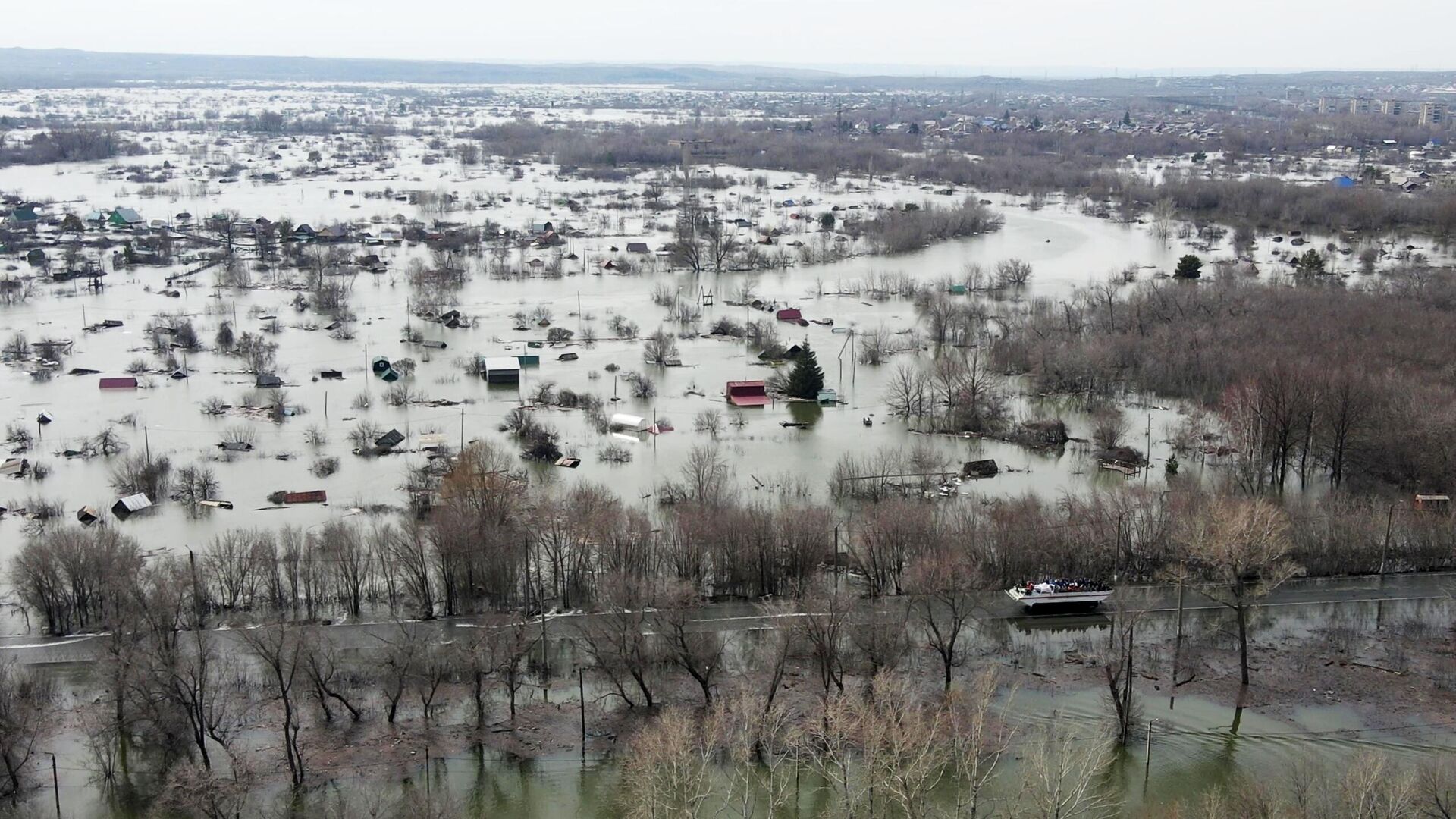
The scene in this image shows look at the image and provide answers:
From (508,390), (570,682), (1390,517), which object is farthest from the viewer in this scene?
(508,390)

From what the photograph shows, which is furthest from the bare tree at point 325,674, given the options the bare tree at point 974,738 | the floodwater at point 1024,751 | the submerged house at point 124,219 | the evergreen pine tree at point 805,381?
the submerged house at point 124,219

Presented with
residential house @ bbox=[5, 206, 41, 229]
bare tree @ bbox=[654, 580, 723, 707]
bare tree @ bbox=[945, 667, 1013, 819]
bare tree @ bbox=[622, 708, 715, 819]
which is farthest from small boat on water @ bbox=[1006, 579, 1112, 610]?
residential house @ bbox=[5, 206, 41, 229]

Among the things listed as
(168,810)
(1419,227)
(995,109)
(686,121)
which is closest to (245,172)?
(686,121)

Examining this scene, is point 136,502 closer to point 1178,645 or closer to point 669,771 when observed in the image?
point 669,771

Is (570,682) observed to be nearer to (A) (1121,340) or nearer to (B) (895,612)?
(B) (895,612)

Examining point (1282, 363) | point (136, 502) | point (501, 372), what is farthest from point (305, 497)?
point (1282, 363)
